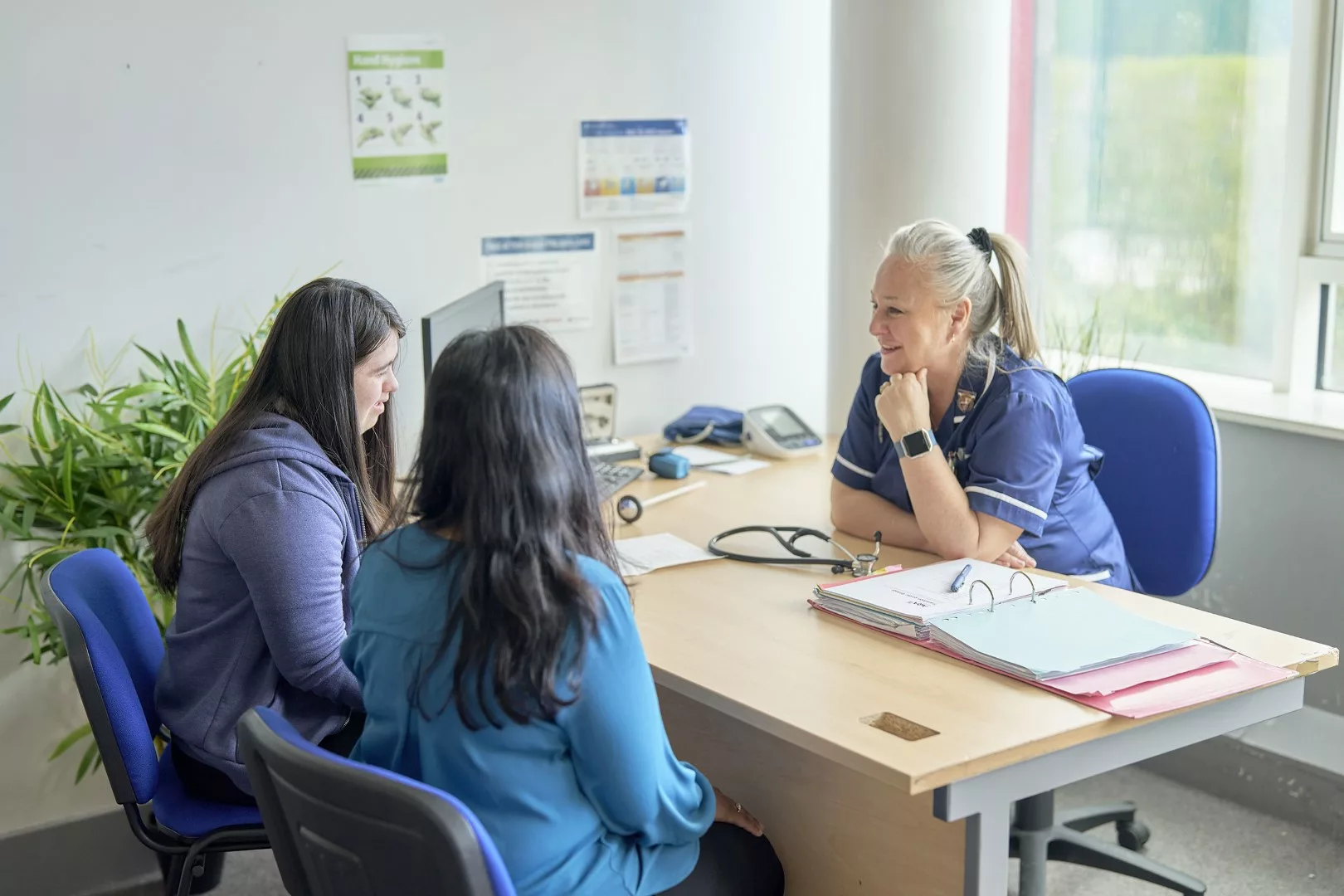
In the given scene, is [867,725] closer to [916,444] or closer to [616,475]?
[916,444]

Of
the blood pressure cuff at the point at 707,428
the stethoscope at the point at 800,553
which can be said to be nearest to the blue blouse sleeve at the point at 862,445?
the stethoscope at the point at 800,553

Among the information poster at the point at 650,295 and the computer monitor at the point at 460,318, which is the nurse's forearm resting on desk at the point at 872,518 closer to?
the computer monitor at the point at 460,318

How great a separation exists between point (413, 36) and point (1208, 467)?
1.88 metres

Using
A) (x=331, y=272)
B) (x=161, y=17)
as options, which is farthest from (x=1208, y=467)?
(x=161, y=17)

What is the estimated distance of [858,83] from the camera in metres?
3.16

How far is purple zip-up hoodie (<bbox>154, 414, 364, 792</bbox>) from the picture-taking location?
1.75 meters

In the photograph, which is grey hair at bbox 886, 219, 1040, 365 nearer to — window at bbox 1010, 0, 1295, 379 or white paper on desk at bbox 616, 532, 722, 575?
white paper on desk at bbox 616, 532, 722, 575

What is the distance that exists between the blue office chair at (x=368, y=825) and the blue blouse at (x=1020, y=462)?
1253 mm

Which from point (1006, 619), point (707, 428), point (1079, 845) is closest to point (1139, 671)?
point (1006, 619)

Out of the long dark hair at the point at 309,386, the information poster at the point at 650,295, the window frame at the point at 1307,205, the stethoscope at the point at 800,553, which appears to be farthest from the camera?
the information poster at the point at 650,295

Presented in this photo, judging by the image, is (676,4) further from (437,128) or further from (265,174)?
(265,174)

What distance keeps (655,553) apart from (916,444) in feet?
1.58

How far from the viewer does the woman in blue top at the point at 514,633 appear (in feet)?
4.40

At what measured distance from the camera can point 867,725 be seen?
5.16 ft
